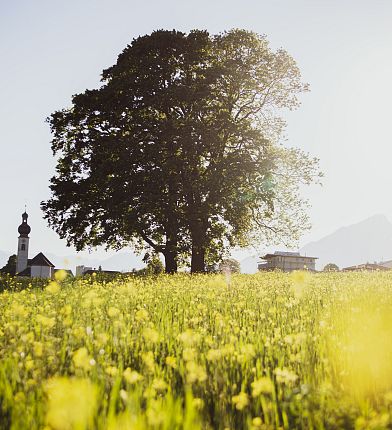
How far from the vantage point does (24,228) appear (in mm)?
105812

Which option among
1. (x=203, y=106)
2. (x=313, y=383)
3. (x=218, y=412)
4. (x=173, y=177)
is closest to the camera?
(x=218, y=412)

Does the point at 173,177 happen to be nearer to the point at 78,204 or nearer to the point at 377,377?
the point at 78,204

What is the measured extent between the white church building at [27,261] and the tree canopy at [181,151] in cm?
8056

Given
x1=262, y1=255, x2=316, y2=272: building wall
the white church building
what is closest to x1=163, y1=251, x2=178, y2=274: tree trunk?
x1=262, y1=255, x2=316, y2=272: building wall

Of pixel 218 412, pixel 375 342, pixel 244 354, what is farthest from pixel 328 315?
pixel 218 412

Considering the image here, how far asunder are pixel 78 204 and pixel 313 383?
23.6 metres

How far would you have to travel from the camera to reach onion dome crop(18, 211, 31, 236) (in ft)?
344

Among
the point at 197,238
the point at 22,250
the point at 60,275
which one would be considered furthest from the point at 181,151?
the point at 22,250

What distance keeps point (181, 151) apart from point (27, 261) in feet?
297

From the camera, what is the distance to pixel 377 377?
307 cm

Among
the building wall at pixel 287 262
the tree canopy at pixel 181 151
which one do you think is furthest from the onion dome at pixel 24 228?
the tree canopy at pixel 181 151

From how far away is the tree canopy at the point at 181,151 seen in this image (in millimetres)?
22906

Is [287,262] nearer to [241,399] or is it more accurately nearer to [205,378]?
[205,378]

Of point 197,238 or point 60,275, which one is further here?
point 197,238
